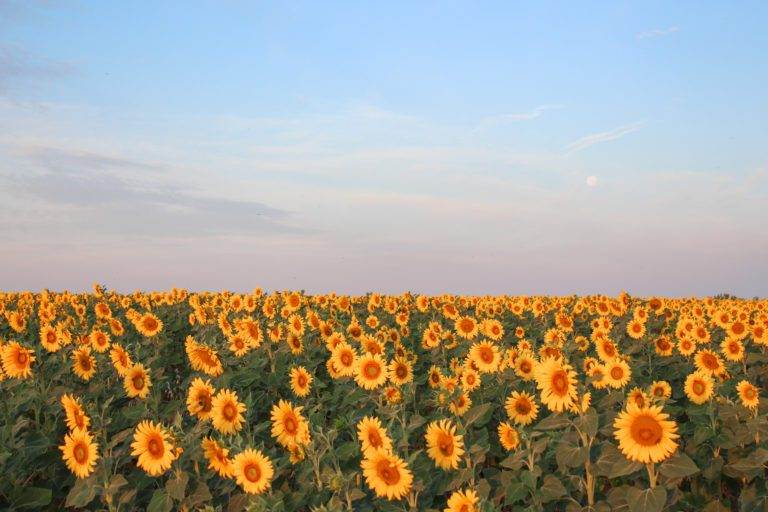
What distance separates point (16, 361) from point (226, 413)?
489 centimetres

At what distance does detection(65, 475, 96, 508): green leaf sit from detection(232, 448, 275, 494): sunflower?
172 centimetres

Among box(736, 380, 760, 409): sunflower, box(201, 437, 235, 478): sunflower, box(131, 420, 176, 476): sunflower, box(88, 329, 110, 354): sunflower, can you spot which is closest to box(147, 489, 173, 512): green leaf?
box(131, 420, 176, 476): sunflower

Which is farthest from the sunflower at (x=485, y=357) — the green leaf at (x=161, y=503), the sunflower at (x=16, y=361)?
the sunflower at (x=16, y=361)

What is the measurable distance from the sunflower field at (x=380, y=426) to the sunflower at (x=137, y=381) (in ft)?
0.08

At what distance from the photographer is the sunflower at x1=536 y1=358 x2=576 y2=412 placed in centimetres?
698

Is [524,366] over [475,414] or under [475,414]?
over

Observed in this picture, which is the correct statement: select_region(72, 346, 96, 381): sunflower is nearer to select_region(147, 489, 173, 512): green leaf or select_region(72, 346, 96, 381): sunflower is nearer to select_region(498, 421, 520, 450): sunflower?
select_region(147, 489, 173, 512): green leaf

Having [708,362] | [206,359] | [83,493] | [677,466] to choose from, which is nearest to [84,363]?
[206,359]

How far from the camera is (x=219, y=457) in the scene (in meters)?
6.22

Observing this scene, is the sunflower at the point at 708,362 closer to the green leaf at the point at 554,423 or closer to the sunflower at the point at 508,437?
the sunflower at the point at 508,437

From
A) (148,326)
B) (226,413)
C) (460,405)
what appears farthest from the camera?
(148,326)

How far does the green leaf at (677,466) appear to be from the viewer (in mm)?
5613

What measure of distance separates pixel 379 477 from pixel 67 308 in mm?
15997

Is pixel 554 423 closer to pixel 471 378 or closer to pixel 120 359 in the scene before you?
pixel 471 378
